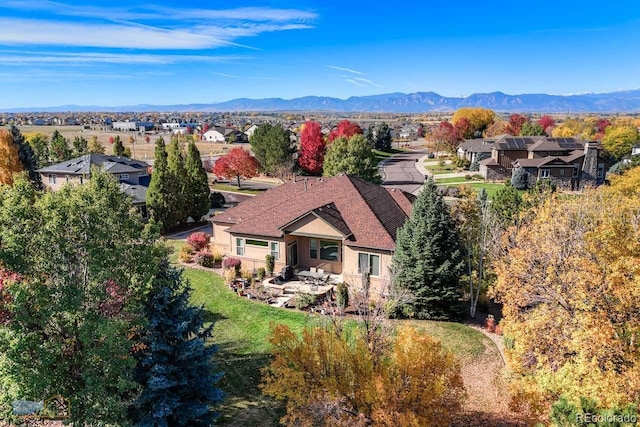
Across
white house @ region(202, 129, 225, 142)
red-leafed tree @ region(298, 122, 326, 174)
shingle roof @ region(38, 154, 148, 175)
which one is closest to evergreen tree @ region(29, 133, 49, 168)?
shingle roof @ region(38, 154, 148, 175)

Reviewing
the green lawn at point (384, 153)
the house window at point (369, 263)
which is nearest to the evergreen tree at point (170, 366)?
the house window at point (369, 263)

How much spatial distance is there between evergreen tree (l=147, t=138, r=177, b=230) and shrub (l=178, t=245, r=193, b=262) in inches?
313

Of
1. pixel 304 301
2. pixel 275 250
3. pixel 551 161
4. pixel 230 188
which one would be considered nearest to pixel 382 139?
pixel 551 161

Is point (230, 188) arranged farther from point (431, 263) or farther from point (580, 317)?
point (580, 317)

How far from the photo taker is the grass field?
754 inches

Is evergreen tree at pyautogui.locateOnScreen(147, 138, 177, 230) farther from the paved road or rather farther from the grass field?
the paved road

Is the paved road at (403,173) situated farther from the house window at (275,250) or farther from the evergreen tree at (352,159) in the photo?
the house window at (275,250)

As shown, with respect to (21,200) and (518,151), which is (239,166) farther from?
(21,200)

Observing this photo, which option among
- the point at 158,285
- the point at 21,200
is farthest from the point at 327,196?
the point at 21,200

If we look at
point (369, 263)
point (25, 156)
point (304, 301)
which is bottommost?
point (304, 301)

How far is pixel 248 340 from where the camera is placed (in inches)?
980

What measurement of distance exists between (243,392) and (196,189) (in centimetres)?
3127

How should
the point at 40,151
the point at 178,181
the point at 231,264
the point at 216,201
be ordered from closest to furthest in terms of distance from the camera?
1. the point at 231,264
2. the point at 178,181
3. the point at 216,201
4. the point at 40,151

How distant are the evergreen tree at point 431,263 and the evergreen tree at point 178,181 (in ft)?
88.3
